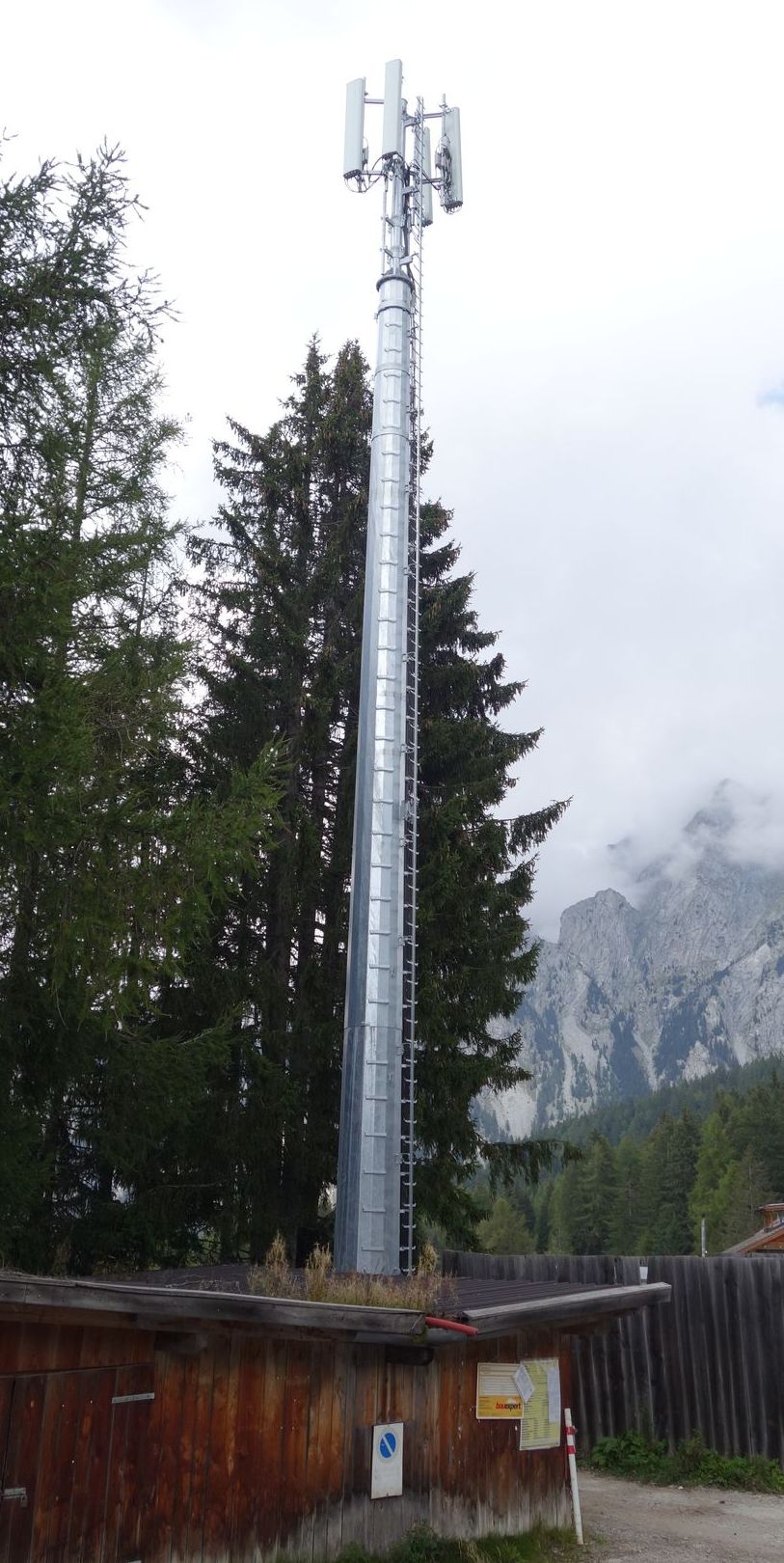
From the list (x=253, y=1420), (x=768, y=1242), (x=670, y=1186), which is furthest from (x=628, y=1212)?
(x=253, y=1420)

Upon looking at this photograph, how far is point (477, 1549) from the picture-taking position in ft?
29.3

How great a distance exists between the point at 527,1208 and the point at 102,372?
108 m

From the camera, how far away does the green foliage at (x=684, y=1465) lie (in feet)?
42.0

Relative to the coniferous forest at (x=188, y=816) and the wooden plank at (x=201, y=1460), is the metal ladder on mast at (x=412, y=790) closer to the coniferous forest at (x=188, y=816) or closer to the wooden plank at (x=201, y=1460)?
the coniferous forest at (x=188, y=816)

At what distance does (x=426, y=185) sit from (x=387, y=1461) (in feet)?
58.4

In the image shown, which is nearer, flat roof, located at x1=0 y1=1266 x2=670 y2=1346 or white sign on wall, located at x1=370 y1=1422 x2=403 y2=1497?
flat roof, located at x1=0 y1=1266 x2=670 y2=1346

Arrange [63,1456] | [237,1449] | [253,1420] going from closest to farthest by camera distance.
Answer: [63,1456] < [237,1449] < [253,1420]

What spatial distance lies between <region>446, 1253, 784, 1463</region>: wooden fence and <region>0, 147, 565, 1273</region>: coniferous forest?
3542mm

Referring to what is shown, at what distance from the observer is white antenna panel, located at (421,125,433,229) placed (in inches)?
693

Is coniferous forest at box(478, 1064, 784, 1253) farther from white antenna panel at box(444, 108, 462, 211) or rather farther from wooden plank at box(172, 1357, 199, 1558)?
wooden plank at box(172, 1357, 199, 1558)

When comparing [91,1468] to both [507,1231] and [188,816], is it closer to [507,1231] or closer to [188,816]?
[188,816]

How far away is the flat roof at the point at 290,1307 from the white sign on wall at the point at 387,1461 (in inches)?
36.4

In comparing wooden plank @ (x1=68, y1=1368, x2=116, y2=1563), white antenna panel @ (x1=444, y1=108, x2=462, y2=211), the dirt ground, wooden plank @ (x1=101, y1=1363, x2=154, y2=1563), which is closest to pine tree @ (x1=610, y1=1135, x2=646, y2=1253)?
the dirt ground

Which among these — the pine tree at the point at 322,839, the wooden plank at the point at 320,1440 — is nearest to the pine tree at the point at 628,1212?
the pine tree at the point at 322,839
